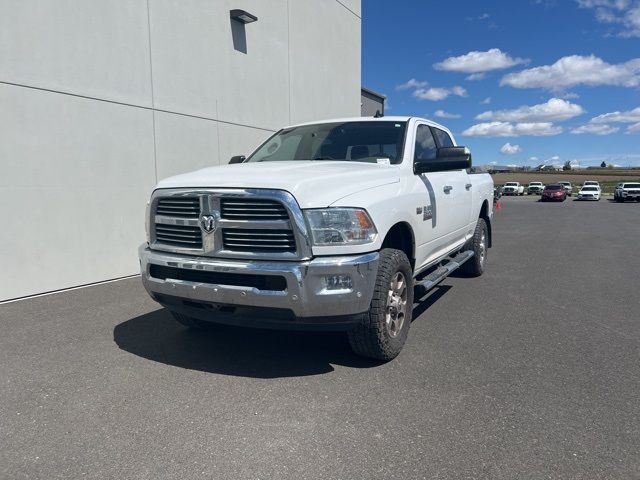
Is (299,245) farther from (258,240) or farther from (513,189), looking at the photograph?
(513,189)

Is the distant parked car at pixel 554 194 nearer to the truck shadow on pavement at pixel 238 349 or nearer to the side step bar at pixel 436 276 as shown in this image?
the side step bar at pixel 436 276

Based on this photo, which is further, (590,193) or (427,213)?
(590,193)

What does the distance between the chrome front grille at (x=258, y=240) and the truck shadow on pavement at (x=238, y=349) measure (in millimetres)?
996

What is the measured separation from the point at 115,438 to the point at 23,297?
4.16 m

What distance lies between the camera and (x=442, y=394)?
3383mm

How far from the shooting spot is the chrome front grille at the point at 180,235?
12.1 ft

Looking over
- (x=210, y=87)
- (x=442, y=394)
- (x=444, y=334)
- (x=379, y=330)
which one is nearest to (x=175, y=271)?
(x=379, y=330)

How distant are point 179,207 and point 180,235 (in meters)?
0.22

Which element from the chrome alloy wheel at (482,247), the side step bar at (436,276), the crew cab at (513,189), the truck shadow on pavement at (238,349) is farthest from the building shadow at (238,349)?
the crew cab at (513,189)

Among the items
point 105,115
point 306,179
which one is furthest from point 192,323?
point 105,115

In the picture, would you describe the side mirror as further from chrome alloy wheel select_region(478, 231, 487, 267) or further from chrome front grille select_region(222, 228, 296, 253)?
chrome alloy wheel select_region(478, 231, 487, 267)

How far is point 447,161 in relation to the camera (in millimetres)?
4453

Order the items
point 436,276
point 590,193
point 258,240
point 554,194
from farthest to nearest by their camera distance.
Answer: point 590,193 < point 554,194 < point 436,276 < point 258,240

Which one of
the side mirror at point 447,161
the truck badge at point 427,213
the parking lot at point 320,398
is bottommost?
the parking lot at point 320,398
